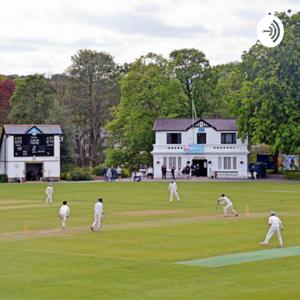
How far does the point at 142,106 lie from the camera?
10112 cm

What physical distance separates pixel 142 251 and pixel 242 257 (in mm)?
4237

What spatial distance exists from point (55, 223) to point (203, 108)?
210ft

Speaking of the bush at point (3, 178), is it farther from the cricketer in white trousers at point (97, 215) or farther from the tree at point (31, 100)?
the cricketer in white trousers at point (97, 215)

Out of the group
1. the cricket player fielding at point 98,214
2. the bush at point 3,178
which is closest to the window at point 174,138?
the bush at point 3,178

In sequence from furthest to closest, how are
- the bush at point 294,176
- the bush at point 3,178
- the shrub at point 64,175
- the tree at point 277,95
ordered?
the shrub at point 64,175 → the bush at point 3,178 → the bush at point 294,176 → the tree at point 277,95

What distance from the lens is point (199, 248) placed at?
32500 mm

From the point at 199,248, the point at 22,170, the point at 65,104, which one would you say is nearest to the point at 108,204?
the point at 199,248

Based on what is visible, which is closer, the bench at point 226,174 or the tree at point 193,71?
the bench at point 226,174

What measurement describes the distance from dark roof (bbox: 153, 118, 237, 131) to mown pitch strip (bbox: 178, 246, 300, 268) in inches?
2561

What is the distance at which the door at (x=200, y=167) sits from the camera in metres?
98.0

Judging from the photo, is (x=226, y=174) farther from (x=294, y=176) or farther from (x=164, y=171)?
(x=294, y=176)

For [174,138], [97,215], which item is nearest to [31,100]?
[174,138]

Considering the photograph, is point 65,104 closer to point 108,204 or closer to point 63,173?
point 63,173

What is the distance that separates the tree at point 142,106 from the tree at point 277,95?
47.6ft
